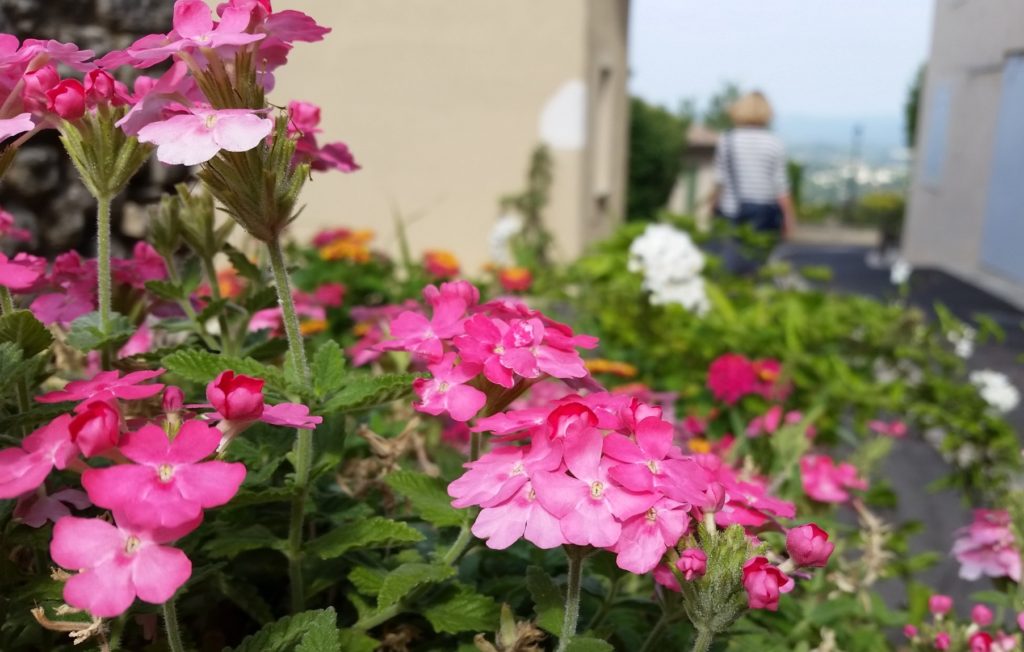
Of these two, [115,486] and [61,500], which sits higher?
[115,486]

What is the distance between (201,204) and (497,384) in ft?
1.59

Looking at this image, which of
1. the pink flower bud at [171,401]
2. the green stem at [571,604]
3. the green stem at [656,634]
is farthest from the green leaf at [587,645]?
the pink flower bud at [171,401]

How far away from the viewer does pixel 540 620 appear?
2.52ft

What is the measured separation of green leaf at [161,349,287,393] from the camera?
77 cm

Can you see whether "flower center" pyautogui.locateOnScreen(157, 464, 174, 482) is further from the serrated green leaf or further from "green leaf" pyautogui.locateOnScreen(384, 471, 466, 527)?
the serrated green leaf

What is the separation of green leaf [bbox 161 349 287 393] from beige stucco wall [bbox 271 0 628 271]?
486 centimetres

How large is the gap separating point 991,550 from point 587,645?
0.87 metres

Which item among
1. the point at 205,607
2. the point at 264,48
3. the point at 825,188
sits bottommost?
the point at 825,188

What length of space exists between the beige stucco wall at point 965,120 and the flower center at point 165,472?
10.1 metres

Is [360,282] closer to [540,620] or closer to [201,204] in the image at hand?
[201,204]

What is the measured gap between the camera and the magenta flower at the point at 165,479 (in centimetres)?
55

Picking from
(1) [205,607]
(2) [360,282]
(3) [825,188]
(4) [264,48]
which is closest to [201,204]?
(4) [264,48]

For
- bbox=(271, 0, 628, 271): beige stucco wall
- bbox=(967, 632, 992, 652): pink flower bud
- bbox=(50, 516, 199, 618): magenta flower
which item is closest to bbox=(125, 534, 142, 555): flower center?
bbox=(50, 516, 199, 618): magenta flower

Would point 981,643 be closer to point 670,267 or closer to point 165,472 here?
point 165,472
